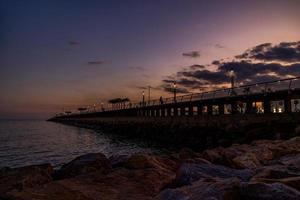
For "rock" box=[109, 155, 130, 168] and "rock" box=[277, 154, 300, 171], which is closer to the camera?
"rock" box=[277, 154, 300, 171]

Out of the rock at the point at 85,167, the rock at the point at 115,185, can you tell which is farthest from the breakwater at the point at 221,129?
the rock at the point at 85,167

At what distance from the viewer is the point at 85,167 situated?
8484 mm

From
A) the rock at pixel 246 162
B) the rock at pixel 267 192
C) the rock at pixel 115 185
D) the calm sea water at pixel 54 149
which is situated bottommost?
the calm sea water at pixel 54 149

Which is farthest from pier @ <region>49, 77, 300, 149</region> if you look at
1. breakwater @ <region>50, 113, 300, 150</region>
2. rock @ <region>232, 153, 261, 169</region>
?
rock @ <region>232, 153, 261, 169</region>

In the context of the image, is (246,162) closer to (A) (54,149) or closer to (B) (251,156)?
(B) (251,156)

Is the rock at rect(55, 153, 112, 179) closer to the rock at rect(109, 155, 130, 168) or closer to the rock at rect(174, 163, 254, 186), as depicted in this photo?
the rock at rect(109, 155, 130, 168)

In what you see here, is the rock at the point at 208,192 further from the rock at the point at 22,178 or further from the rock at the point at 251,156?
the rock at the point at 251,156

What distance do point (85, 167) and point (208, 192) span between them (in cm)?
485

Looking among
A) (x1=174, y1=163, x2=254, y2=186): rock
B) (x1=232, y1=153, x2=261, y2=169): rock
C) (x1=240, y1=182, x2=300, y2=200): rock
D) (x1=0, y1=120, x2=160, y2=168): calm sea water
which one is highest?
(x1=240, y1=182, x2=300, y2=200): rock

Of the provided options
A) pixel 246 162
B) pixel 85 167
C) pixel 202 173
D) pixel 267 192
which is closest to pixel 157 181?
pixel 202 173

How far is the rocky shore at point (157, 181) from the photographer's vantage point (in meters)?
4.28

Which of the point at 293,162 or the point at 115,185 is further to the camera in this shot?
the point at 293,162

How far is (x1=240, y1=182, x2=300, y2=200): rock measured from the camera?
3.79 meters

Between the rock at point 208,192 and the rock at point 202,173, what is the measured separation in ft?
3.83
